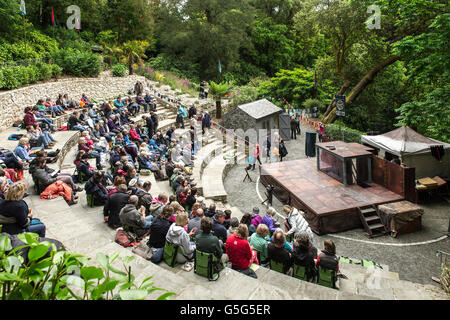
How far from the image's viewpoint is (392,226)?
978 centimetres

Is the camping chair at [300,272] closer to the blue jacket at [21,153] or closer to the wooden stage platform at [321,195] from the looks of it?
the wooden stage platform at [321,195]

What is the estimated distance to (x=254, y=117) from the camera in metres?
19.5

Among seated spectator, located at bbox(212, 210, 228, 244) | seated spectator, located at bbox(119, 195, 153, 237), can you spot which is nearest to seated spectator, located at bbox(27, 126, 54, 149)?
seated spectator, located at bbox(119, 195, 153, 237)

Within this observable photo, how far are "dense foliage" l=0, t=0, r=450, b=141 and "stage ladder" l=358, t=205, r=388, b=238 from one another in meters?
4.18

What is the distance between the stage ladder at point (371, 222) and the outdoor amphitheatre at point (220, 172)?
71 millimetres

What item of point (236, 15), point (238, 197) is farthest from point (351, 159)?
point (236, 15)

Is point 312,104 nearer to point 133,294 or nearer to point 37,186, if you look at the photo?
point 37,186

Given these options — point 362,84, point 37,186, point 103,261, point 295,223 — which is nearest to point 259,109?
point 362,84

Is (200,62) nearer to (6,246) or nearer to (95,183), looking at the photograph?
(95,183)

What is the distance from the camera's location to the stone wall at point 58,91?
13.6 m

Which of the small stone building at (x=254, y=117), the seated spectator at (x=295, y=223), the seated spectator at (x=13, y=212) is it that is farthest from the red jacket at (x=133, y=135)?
the small stone building at (x=254, y=117)

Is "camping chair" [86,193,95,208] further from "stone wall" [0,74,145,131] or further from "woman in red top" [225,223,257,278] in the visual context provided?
"stone wall" [0,74,145,131]

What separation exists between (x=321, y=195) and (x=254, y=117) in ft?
30.5
